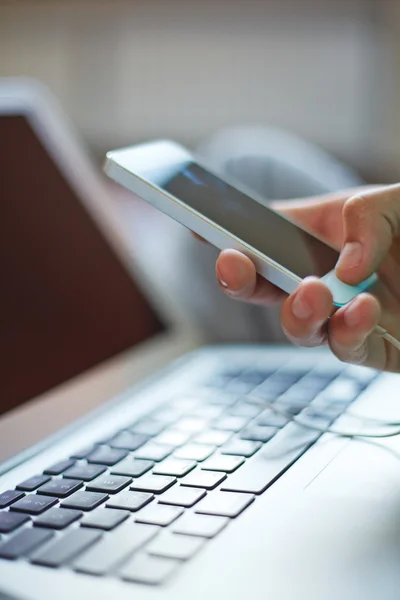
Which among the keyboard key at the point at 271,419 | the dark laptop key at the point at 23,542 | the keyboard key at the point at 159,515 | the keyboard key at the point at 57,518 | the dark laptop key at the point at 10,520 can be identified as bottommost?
the keyboard key at the point at 271,419

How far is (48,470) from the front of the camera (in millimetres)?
396

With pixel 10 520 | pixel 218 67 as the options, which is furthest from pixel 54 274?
pixel 218 67

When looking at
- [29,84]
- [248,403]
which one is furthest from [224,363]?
[29,84]

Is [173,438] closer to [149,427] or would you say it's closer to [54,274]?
[149,427]

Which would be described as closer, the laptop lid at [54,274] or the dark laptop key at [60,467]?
the dark laptop key at [60,467]

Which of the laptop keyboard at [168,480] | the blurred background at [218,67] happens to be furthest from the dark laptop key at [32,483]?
the blurred background at [218,67]

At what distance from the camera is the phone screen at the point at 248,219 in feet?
1.39

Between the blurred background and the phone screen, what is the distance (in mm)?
1431

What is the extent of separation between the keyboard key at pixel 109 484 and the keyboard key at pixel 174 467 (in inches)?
0.8

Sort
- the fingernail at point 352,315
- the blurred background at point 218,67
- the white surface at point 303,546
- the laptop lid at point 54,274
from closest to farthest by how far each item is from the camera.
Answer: the white surface at point 303,546, the fingernail at point 352,315, the laptop lid at point 54,274, the blurred background at point 218,67

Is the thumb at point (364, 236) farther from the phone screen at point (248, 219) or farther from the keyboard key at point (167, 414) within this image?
the keyboard key at point (167, 414)

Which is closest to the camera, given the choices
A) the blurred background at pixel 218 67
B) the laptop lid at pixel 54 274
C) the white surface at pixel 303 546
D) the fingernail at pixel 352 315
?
the white surface at pixel 303 546

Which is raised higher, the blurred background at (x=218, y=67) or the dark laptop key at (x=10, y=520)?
the blurred background at (x=218, y=67)

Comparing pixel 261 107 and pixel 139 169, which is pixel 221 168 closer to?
pixel 139 169
